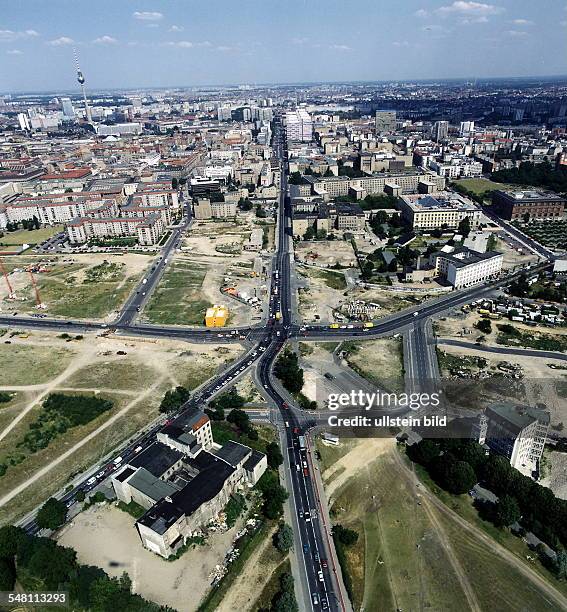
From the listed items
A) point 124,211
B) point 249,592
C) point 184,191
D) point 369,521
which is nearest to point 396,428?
point 369,521

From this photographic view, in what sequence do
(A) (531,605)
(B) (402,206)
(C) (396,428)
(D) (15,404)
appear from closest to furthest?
(A) (531,605) < (C) (396,428) < (D) (15,404) < (B) (402,206)

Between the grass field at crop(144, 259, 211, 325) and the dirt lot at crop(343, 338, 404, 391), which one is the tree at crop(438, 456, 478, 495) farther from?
the grass field at crop(144, 259, 211, 325)

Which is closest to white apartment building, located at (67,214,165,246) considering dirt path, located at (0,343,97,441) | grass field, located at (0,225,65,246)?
grass field, located at (0,225,65,246)

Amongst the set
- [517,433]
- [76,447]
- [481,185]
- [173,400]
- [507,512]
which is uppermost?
[517,433]

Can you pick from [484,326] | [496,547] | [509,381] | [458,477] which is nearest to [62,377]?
[458,477]

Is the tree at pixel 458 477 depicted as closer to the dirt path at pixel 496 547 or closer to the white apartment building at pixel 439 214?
the dirt path at pixel 496 547

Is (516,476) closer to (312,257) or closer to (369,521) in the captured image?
(369,521)

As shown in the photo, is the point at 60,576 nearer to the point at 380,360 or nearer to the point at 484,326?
the point at 380,360
